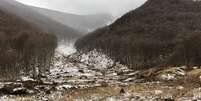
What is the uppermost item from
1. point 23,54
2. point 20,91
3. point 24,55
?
point 23,54

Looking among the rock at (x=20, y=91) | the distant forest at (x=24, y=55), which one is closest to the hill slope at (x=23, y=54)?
the distant forest at (x=24, y=55)

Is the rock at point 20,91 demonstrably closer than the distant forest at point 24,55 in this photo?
Yes

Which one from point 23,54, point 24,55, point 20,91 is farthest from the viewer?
point 23,54

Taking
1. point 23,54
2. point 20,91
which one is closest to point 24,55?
point 23,54

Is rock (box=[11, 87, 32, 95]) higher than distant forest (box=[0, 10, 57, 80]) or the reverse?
the reverse

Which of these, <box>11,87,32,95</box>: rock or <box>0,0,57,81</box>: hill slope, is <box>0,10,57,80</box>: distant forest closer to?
<box>0,0,57,81</box>: hill slope

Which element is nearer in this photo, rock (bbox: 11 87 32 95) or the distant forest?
rock (bbox: 11 87 32 95)

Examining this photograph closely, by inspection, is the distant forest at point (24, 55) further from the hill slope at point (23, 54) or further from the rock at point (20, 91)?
the rock at point (20, 91)

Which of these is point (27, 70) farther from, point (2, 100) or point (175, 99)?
point (175, 99)

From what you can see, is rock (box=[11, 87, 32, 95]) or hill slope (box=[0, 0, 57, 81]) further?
hill slope (box=[0, 0, 57, 81])

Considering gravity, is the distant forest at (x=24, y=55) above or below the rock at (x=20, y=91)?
above

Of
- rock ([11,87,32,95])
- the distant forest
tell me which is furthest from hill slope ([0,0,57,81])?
rock ([11,87,32,95])

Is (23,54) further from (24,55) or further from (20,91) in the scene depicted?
(20,91)

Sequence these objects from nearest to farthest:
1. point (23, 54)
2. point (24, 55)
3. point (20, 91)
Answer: point (20, 91), point (24, 55), point (23, 54)
